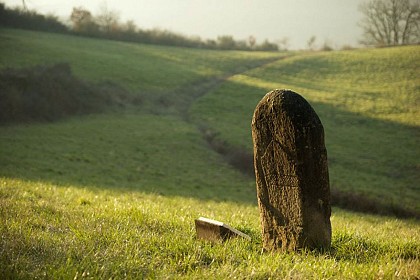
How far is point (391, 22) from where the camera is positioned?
7800 centimetres

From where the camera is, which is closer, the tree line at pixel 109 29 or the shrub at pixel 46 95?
the shrub at pixel 46 95

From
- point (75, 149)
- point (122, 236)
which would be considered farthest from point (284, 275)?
point (75, 149)

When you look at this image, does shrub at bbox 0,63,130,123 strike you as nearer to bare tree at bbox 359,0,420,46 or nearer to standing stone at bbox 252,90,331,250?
standing stone at bbox 252,90,331,250

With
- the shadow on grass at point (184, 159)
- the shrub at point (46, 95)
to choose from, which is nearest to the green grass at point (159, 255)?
the shadow on grass at point (184, 159)

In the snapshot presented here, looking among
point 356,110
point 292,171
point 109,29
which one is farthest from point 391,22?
point 292,171

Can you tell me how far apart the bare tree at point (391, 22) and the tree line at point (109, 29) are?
910 inches

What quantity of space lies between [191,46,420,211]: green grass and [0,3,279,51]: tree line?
2150 centimetres

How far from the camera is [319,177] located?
616 centimetres

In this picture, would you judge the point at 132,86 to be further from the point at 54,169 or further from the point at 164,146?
the point at 54,169

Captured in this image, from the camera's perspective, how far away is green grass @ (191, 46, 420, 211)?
29.3 m

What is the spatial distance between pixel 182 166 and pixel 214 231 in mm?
24191

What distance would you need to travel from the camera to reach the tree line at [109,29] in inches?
2785

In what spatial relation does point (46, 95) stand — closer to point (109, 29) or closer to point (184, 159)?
point (184, 159)

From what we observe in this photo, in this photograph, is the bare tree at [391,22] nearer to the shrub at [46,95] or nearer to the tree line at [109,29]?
the tree line at [109,29]
